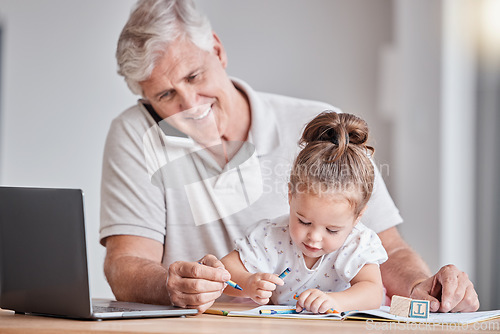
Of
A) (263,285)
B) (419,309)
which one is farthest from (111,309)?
(419,309)

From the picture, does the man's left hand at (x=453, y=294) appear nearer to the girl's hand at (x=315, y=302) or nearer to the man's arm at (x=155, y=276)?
the girl's hand at (x=315, y=302)

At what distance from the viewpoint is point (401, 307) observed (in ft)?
3.34

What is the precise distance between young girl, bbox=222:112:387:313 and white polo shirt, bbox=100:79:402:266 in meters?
0.32

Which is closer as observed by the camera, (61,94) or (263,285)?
(263,285)

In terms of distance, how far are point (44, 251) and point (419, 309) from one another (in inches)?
24.7

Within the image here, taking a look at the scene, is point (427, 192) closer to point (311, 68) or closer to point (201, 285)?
point (311, 68)

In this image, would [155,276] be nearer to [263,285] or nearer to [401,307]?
[263,285]

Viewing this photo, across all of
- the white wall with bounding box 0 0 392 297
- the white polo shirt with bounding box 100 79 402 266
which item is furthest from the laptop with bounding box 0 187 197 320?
the white wall with bounding box 0 0 392 297

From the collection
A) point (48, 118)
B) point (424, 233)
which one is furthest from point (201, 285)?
point (48, 118)

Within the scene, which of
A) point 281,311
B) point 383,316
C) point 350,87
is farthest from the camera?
point 350,87

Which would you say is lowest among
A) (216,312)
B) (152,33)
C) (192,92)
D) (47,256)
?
(216,312)

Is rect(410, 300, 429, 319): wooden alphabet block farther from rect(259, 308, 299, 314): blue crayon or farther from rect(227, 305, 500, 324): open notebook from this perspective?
rect(259, 308, 299, 314): blue crayon

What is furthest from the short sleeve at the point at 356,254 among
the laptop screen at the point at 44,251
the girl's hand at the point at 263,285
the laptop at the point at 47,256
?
the laptop screen at the point at 44,251

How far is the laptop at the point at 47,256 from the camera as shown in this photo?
2.99 feet
